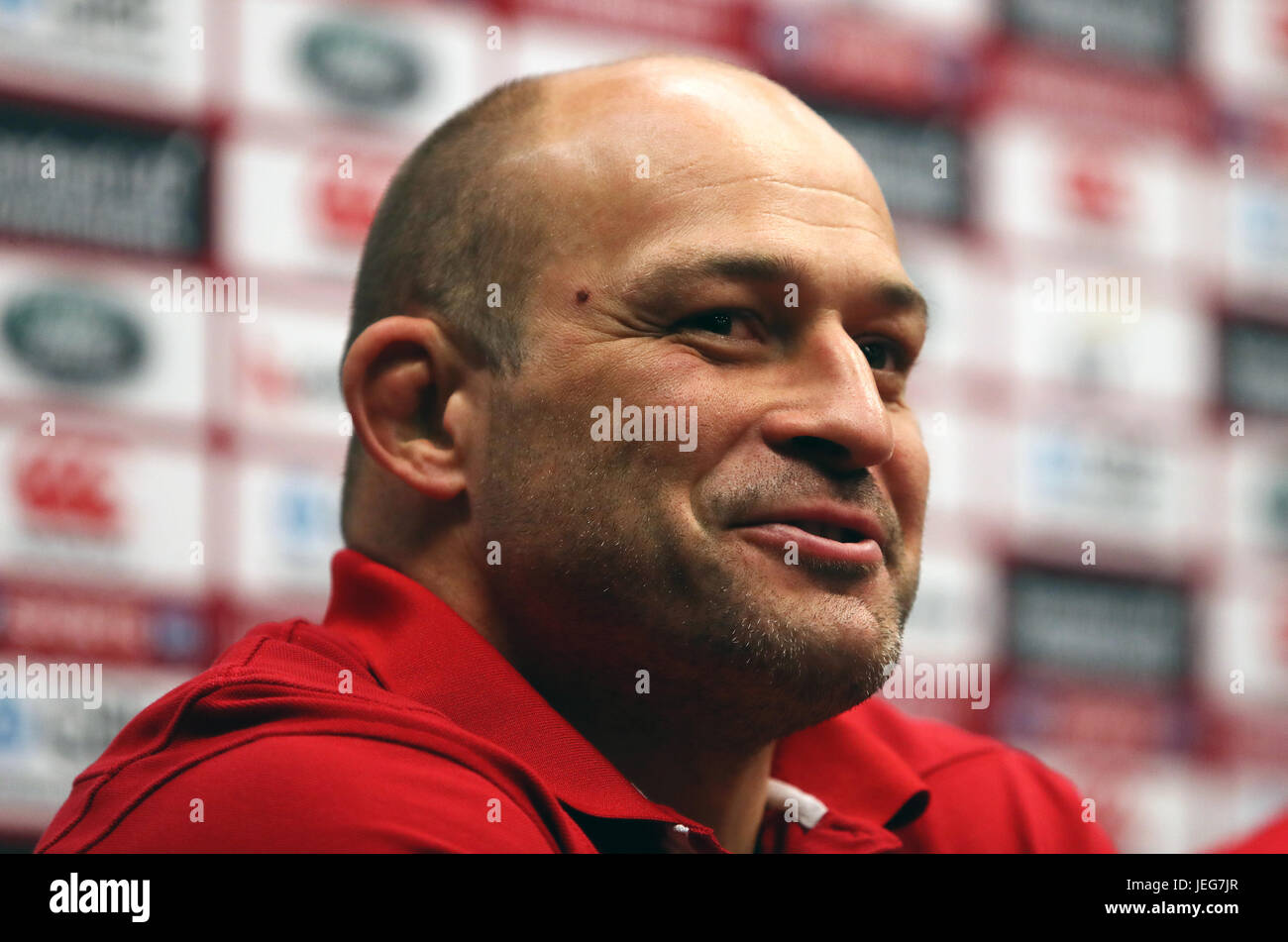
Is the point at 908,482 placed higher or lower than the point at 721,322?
lower

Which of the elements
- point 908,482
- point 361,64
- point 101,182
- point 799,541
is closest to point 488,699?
point 799,541

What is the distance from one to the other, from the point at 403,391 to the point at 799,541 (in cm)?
31

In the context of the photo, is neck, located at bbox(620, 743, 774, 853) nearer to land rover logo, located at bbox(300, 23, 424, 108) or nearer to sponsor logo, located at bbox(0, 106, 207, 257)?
sponsor logo, located at bbox(0, 106, 207, 257)

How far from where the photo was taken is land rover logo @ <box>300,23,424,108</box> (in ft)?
7.37

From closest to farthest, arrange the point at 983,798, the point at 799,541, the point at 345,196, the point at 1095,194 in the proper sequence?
the point at 799,541 < the point at 983,798 < the point at 345,196 < the point at 1095,194

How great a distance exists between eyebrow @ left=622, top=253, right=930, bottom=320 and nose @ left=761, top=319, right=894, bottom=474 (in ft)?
0.15

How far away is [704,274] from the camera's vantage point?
1014mm

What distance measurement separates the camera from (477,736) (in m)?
0.89

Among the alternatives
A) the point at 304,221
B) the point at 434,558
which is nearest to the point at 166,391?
the point at 304,221

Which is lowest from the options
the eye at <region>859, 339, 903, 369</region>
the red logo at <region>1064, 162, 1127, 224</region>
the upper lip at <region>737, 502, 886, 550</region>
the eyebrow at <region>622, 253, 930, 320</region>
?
the upper lip at <region>737, 502, 886, 550</region>

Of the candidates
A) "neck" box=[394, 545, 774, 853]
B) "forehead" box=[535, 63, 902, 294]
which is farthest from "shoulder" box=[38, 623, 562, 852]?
"forehead" box=[535, 63, 902, 294]

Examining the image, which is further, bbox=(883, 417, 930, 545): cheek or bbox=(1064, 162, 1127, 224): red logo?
bbox=(1064, 162, 1127, 224): red logo

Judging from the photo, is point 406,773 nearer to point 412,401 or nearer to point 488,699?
point 488,699
